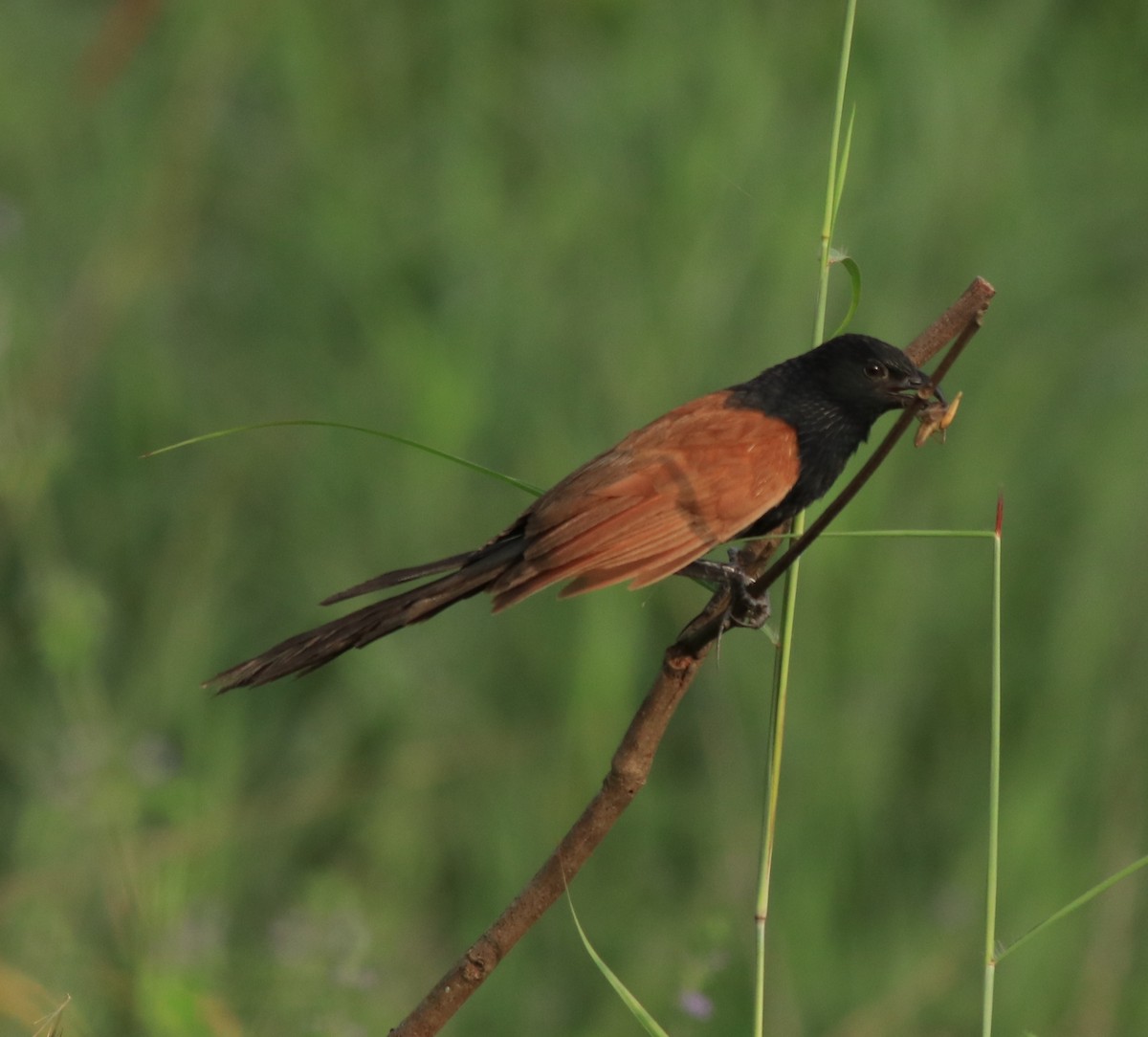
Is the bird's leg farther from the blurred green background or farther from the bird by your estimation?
the blurred green background

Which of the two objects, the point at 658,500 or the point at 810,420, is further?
the point at 810,420

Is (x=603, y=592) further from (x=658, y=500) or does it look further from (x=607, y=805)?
(x=607, y=805)

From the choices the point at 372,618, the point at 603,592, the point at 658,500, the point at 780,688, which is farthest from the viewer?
the point at 603,592

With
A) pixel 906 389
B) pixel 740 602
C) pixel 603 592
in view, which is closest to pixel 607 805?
pixel 740 602

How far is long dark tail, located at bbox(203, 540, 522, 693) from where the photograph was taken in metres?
1.62

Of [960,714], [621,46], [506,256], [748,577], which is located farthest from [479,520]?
[748,577]

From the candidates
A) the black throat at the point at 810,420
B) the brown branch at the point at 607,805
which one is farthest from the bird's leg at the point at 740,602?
the black throat at the point at 810,420

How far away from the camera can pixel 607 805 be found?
4.25 feet

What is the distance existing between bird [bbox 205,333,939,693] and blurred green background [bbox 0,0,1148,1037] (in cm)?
84

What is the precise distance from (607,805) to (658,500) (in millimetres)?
851

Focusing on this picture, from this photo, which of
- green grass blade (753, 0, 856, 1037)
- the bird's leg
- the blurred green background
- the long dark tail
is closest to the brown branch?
→ green grass blade (753, 0, 856, 1037)

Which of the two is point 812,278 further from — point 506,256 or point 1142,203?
point 1142,203

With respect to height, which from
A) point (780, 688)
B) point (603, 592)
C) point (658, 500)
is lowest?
point (603, 592)

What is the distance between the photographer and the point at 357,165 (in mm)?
4789
